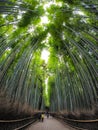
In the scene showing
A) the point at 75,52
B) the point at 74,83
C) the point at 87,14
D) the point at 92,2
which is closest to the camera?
the point at 92,2

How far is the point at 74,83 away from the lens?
10.6 meters

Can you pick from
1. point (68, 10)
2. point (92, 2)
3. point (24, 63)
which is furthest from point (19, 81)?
point (92, 2)

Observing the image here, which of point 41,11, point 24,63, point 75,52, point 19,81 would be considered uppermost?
point 41,11

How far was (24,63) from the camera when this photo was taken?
8.77 m

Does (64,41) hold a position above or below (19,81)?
above

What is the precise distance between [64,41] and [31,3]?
298 centimetres

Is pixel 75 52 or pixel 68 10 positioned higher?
pixel 68 10

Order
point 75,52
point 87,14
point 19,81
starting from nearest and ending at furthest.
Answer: point 87,14 → point 19,81 → point 75,52

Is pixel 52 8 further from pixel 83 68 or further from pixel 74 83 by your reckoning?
pixel 74 83

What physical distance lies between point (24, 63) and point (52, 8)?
10.5 ft

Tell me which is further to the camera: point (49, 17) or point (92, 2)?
point (49, 17)

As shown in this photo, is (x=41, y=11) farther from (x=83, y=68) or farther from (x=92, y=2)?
(x=83, y=68)

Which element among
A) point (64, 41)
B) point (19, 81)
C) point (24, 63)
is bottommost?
point (19, 81)

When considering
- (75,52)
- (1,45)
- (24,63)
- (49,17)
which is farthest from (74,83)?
(1,45)
